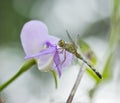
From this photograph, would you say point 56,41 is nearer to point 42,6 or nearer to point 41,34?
point 41,34

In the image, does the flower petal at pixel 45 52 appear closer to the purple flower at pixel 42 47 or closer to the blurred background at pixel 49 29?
the purple flower at pixel 42 47

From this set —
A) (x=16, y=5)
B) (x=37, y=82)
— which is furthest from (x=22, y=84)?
(x=16, y=5)

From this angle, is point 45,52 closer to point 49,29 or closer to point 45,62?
point 45,62

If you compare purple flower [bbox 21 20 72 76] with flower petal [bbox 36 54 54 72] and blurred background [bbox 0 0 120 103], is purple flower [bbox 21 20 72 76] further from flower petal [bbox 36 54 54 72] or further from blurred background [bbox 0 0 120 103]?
blurred background [bbox 0 0 120 103]

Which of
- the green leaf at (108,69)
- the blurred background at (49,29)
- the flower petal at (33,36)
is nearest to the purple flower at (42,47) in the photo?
the flower petal at (33,36)

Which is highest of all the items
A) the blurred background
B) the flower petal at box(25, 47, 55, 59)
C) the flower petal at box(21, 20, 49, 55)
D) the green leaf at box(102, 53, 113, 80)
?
the flower petal at box(21, 20, 49, 55)

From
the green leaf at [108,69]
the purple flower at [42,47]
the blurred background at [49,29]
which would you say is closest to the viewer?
the purple flower at [42,47]

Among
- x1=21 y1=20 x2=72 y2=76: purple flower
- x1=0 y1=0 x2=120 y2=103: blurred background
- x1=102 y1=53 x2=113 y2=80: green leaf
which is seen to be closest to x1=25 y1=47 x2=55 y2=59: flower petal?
x1=21 y1=20 x2=72 y2=76: purple flower
